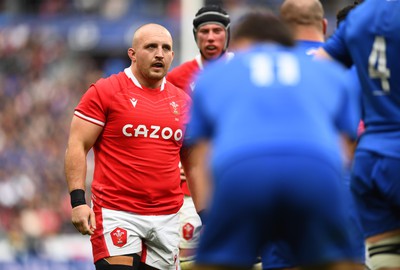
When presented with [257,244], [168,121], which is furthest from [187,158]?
[257,244]

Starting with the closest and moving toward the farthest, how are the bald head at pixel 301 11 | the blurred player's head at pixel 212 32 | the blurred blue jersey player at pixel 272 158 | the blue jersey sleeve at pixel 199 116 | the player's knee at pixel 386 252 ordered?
the blurred blue jersey player at pixel 272 158 < the blue jersey sleeve at pixel 199 116 < the player's knee at pixel 386 252 < the bald head at pixel 301 11 < the blurred player's head at pixel 212 32

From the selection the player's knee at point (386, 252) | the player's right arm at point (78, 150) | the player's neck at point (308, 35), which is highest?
the player's neck at point (308, 35)

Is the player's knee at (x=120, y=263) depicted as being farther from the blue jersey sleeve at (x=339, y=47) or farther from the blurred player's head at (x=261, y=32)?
the blurred player's head at (x=261, y=32)

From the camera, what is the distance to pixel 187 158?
867 centimetres

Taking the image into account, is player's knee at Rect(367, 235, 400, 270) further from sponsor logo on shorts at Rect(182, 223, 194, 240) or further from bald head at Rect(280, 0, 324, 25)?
sponsor logo on shorts at Rect(182, 223, 194, 240)

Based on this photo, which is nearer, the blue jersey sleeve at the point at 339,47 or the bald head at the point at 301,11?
the blue jersey sleeve at the point at 339,47

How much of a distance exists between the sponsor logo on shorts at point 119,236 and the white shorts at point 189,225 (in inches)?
66.9

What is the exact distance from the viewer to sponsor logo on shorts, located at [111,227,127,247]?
26.4ft

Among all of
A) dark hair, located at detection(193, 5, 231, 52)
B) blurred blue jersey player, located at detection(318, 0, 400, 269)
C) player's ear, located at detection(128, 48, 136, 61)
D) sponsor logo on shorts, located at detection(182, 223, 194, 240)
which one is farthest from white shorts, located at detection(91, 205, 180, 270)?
blurred blue jersey player, located at detection(318, 0, 400, 269)

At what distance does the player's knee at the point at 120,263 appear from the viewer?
8.01m

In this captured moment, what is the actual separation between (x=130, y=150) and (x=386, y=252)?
296 cm

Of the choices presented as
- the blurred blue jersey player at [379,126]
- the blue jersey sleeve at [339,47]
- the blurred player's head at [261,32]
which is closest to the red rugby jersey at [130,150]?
the blue jersey sleeve at [339,47]

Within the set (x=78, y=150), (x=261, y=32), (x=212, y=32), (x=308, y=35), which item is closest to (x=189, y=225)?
(x=212, y=32)

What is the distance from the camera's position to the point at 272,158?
4523mm
